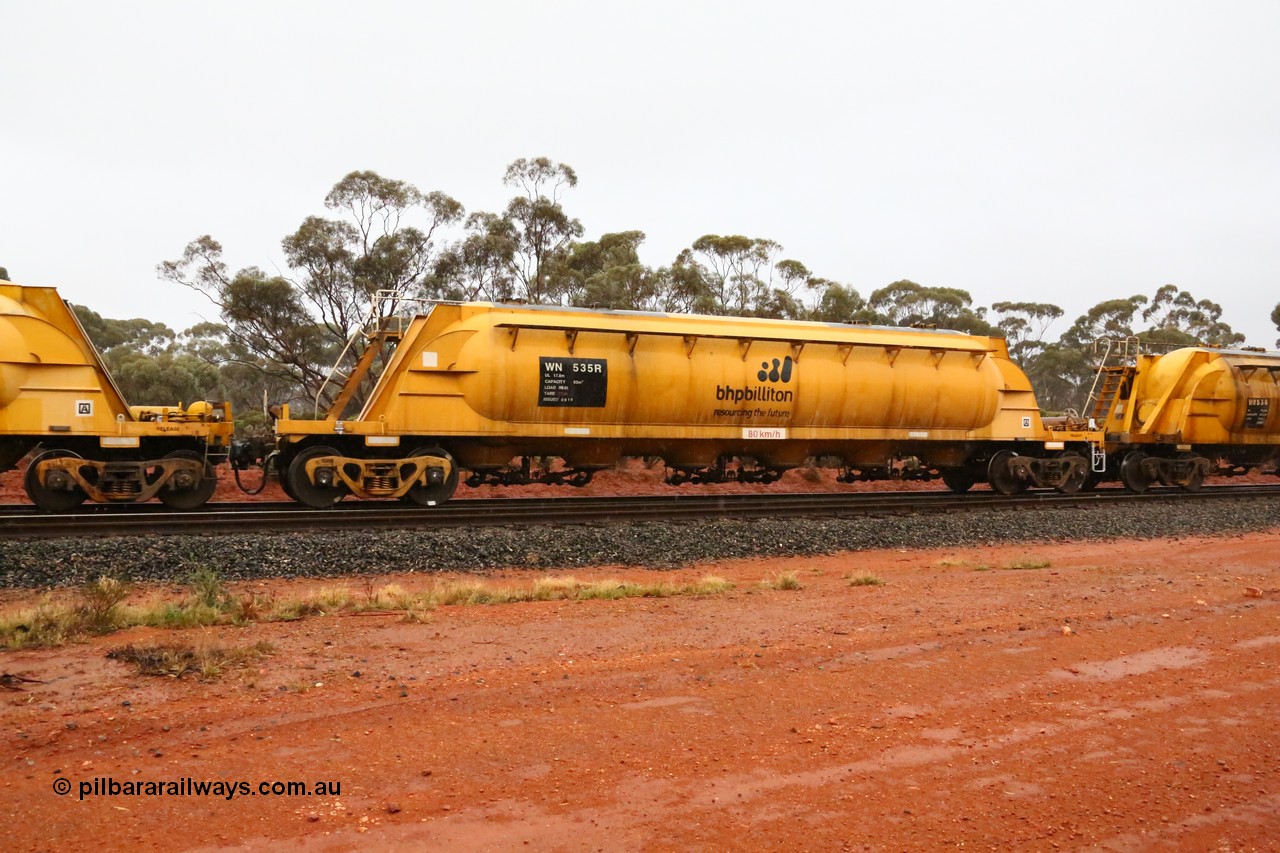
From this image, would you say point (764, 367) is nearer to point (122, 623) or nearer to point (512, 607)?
point (512, 607)

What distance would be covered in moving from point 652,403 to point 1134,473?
1206 centimetres

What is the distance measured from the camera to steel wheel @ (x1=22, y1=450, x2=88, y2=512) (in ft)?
39.9

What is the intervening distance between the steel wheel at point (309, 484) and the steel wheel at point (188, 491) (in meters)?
1.15

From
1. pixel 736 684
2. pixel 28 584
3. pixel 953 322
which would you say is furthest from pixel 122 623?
pixel 953 322

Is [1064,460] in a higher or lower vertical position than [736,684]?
higher

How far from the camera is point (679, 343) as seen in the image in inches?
585

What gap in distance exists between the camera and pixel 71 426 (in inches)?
483

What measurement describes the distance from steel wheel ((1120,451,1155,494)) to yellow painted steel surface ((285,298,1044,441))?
4025 millimetres

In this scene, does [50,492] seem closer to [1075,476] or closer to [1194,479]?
[1075,476]

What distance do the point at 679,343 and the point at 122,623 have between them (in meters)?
9.35

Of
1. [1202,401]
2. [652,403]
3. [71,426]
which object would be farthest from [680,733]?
[1202,401]

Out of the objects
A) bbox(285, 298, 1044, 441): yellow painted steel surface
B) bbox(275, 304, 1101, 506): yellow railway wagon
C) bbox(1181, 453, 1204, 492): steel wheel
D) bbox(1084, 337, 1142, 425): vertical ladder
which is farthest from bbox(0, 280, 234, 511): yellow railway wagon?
bbox(1181, 453, 1204, 492): steel wheel

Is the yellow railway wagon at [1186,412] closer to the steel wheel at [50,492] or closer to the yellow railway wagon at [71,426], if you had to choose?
the yellow railway wagon at [71,426]

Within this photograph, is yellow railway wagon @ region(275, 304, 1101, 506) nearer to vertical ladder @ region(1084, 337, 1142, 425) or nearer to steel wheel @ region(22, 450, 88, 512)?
steel wheel @ region(22, 450, 88, 512)
